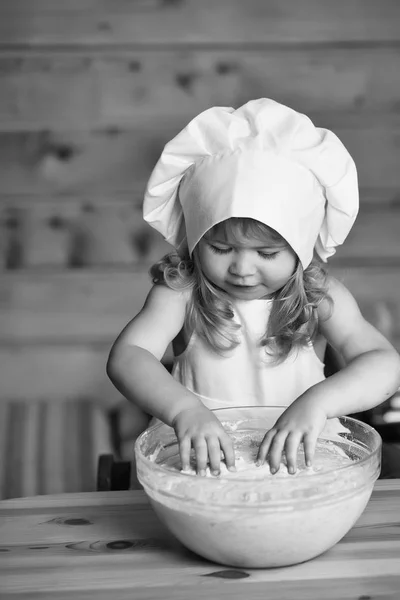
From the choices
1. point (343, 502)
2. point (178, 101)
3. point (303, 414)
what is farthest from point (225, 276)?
point (178, 101)

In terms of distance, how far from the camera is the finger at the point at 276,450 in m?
0.91

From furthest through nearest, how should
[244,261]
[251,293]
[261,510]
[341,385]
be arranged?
[251,293] < [244,261] < [341,385] < [261,510]

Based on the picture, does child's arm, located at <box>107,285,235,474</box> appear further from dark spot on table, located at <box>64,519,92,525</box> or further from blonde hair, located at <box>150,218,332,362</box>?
dark spot on table, located at <box>64,519,92,525</box>

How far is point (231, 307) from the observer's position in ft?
4.62

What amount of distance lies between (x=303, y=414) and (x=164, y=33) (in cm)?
147

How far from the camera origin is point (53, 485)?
215 cm

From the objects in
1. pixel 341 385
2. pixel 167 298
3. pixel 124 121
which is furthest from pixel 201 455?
pixel 124 121

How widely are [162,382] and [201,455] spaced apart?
20cm

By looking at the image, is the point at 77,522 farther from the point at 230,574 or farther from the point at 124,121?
the point at 124,121

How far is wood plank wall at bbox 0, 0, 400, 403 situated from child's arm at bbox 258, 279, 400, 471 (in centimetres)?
89

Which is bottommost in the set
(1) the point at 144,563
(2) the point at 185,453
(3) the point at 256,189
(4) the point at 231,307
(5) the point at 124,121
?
(1) the point at 144,563

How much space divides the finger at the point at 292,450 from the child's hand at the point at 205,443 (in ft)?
0.20

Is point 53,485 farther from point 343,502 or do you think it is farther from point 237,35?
point 343,502

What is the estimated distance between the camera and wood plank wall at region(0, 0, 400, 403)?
2.16m
